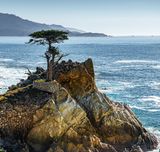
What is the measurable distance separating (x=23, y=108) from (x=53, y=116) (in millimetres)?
3809

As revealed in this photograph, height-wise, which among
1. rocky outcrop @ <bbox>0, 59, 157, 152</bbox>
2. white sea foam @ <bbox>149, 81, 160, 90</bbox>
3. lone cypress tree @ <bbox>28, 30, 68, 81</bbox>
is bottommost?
white sea foam @ <bbox>149, 81, 160, 90</bbox>

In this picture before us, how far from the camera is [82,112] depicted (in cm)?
4531

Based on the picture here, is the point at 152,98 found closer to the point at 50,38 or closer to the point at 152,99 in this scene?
the point at 152,99

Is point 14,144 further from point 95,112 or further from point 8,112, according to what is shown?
point 95,112

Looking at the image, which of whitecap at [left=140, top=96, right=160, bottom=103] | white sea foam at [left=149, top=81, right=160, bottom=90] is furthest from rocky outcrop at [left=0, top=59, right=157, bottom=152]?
white sea foam at [left=149, top=81, right=160, bottom=90]

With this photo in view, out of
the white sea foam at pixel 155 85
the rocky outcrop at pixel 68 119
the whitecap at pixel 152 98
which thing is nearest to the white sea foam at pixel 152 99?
the whitecap at pixel 152 98

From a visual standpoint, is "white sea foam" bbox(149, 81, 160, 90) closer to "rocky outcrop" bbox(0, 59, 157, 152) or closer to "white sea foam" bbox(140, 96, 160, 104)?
"white sea foam" bbox(140, 96, 160, 104)

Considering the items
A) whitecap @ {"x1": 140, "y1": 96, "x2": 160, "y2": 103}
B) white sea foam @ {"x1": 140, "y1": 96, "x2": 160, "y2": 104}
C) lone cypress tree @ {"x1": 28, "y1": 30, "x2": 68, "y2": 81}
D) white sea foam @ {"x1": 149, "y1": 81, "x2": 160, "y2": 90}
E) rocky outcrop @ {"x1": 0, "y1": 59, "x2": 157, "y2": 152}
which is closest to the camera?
rocky outcrop @ {"x1": 0, "y1": 59, "x2": 157, "y2": 152}

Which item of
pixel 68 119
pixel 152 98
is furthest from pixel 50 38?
pixel 152 98

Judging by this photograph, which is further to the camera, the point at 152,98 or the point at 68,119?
the point at 152,98

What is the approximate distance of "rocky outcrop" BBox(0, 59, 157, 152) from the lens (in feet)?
143

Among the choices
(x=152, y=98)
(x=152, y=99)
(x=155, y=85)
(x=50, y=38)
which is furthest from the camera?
(x=155, y=85)

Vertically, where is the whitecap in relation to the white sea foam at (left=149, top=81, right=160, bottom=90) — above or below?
above

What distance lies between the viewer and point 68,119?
4456 centimetres
